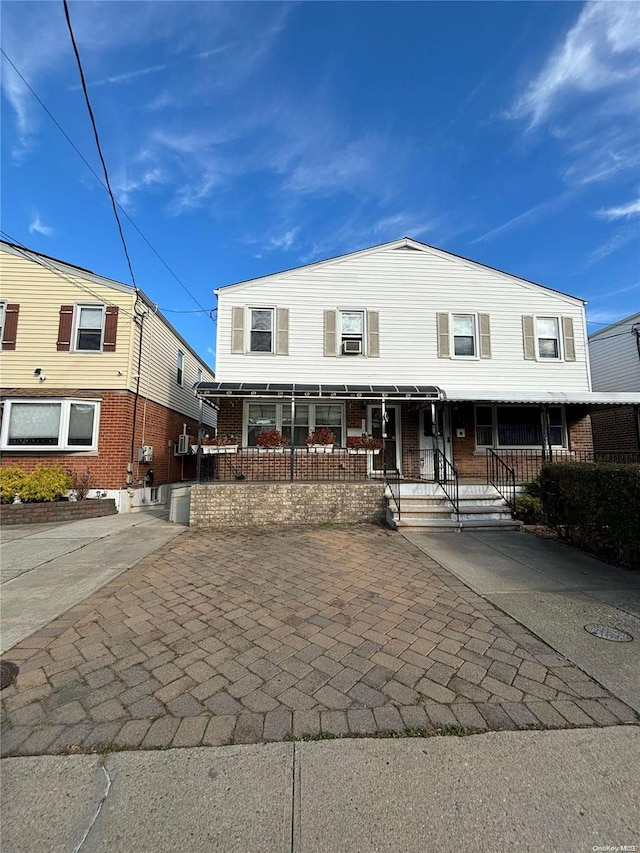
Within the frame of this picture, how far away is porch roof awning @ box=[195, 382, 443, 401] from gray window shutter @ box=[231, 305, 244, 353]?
135 cm

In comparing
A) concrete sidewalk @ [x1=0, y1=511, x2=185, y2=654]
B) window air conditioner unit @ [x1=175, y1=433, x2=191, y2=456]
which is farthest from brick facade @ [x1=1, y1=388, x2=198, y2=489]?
window air conditioner unit @ [x1=175, y1=433, x2=191, y2=456]

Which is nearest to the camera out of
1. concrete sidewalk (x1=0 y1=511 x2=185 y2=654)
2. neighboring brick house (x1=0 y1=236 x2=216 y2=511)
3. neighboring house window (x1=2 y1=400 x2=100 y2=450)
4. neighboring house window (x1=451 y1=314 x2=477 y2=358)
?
concrete sidewalk (x1=0 y1=511 x2=185 y2=654)

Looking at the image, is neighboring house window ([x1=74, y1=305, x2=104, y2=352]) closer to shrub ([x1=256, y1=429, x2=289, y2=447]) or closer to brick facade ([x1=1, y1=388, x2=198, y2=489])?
brick facade ([x1=1, y1=388, x2=198, y2=489])

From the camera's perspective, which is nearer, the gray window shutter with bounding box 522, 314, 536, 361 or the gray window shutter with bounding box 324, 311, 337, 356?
the gray window shutter with bounding box 324, 311, 337, 356

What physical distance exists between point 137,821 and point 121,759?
0.43 meters

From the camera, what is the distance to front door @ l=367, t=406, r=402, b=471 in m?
11.1

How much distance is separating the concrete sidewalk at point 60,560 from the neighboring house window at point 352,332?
6892mm

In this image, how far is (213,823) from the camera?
1599mm

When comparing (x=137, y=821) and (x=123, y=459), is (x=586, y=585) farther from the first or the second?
(x=123, y=459)

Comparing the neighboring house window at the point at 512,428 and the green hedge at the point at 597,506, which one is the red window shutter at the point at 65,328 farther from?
the green hedge at the point at 597,506

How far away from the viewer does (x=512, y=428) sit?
37.3ft

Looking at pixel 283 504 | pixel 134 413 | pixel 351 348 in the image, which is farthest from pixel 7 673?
pixel 351 348

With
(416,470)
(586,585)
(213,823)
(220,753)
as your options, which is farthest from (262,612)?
(416,470)

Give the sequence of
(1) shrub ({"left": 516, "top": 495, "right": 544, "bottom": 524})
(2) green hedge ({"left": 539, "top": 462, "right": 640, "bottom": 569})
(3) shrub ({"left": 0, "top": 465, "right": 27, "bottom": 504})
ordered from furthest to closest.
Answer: (3) shrub ({"left": 0, "top": 465, "right": 27, "bottom": 504}) < (1) shrub ({"left": 516, "top": 495, "right": 544, "bottom": 524}) < (2) green hedge ({"left": 539, "top": 462, "right": 640, "bottom": 569})
